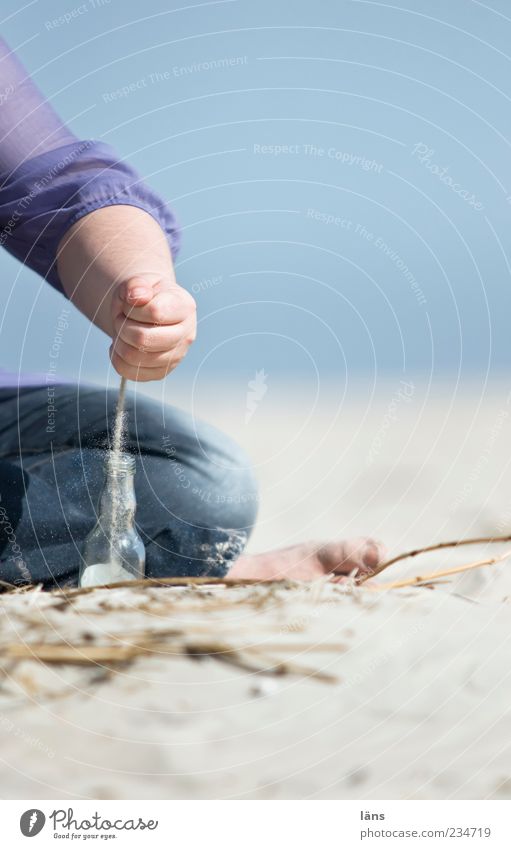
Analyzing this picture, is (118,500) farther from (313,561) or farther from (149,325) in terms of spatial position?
(313,561)

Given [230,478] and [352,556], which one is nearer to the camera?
[352,556]

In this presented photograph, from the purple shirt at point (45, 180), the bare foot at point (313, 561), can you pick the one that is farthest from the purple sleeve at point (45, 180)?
the bare foot at point (313, 561)

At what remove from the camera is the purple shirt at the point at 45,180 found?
0.99 metres

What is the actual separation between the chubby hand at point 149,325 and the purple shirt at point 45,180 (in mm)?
256

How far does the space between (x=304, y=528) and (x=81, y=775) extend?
942 mm

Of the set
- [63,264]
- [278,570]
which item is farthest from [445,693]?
[63,264]

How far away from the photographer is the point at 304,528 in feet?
4.82

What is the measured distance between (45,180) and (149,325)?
37 centimetres

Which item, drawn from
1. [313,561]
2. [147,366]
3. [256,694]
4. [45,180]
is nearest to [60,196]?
[45,180]

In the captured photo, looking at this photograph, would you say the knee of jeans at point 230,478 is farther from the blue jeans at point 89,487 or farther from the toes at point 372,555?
the toes at point 372,555

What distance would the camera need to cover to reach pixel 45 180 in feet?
3.34

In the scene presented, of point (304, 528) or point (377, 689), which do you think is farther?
point (304, 528)

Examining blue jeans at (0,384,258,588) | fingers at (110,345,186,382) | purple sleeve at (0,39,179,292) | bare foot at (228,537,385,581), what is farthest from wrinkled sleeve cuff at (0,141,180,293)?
bare foot at (228,537,385,581)
